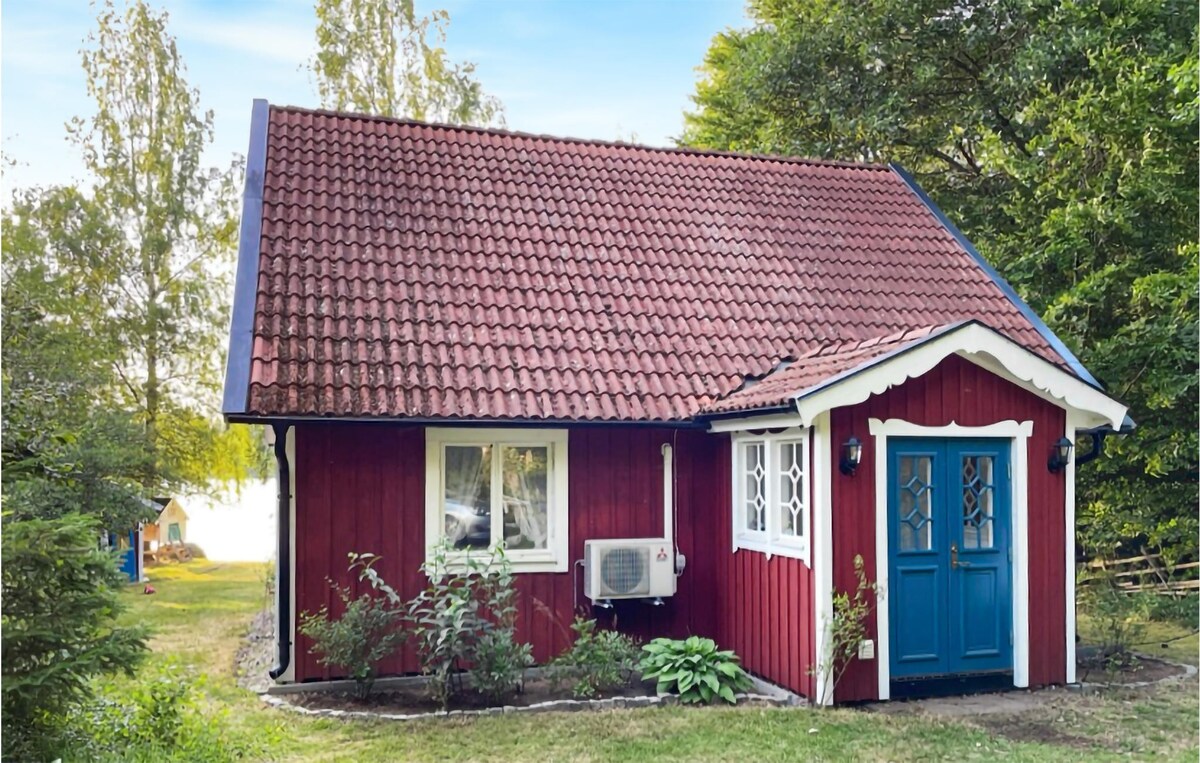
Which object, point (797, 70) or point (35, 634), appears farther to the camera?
point (797, 70)

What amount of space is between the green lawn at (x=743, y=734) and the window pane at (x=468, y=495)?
6.93 ft

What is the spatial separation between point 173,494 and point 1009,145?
16.8m

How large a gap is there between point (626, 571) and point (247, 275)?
456cm

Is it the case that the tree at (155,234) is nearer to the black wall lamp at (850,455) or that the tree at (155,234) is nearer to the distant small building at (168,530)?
the distant small building at (168,530)

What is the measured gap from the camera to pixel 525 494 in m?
9.65

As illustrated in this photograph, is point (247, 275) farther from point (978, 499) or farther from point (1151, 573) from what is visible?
point (1151, 573)

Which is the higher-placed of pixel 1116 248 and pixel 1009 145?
pixel 1009 145

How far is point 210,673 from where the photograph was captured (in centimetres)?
967

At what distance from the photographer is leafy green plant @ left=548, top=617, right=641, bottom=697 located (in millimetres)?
8500

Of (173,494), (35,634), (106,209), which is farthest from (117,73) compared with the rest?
(35,634)

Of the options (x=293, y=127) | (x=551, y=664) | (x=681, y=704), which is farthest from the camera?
(x=293, y=127)

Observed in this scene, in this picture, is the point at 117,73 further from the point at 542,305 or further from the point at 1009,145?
the point at 1009,145

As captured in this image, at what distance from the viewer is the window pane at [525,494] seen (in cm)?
957

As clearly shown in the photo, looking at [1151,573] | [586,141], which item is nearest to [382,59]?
[586,141]
